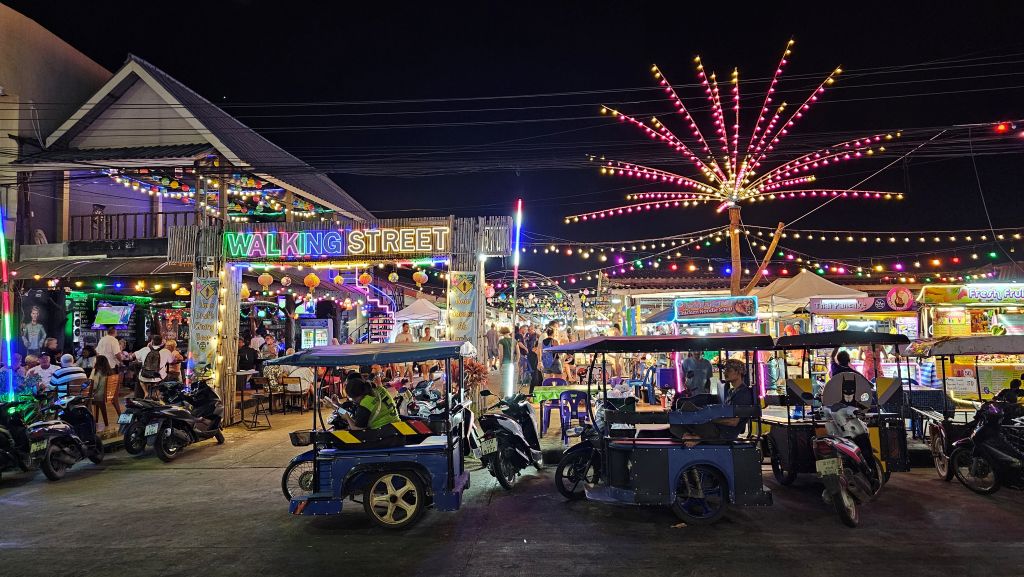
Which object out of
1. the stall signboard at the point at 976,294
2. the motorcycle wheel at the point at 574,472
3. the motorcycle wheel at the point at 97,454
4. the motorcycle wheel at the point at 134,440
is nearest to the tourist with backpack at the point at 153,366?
the motorcycle wheel at the point at 134,440

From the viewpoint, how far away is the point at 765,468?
29.2 feet

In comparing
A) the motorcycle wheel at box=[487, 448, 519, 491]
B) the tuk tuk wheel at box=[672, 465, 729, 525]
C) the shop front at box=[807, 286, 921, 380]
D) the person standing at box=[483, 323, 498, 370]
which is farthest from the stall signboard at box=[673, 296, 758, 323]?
the person standing at box=[483, 323, 498, 370]

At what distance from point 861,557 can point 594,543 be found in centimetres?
230

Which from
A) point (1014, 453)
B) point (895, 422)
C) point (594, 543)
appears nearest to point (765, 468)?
point (895, 422)

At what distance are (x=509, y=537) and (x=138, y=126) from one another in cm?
1630

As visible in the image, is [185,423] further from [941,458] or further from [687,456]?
[941,458]

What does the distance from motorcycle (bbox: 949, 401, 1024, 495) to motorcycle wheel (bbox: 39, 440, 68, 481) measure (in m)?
12.4

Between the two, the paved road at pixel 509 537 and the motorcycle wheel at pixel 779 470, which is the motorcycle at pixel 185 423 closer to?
the paved road at pixel 509 537

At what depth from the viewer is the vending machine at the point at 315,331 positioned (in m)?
21.6

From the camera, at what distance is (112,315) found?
17.3 metres

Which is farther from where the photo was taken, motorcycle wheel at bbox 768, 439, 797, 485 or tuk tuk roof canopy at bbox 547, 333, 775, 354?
motorcycle wheel at bbox 768, 439, 797, 485

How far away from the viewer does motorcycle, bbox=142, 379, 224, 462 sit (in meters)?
9.92

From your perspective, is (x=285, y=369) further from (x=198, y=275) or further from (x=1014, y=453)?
(x=1014, y=453)

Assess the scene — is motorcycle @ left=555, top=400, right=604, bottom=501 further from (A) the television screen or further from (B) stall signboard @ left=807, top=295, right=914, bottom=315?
(A) the television screen
